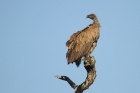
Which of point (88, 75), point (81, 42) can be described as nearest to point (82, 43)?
point (81, 42)

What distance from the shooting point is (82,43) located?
12.5m

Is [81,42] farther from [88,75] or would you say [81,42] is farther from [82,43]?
[88,75]

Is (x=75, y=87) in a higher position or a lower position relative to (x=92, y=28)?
lower

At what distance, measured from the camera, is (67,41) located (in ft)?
40.9

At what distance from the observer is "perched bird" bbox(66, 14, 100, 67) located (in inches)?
465

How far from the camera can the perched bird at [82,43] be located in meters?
11.8

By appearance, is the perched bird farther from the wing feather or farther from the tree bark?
the tree bark

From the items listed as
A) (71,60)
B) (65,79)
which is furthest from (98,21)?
(65,79)

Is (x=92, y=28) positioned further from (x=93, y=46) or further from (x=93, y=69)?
(x=93, y=69)

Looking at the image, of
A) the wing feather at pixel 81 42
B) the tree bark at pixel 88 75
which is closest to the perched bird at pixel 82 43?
the wing feather at pixel 81 42

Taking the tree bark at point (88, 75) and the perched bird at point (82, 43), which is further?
the perched bird at point (82, 43)

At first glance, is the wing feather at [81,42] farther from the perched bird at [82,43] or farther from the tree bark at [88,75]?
the tree bark at [88,75]

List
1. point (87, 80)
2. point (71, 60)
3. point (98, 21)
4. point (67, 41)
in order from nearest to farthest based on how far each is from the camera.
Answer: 1. point (87, 80)
2. point (71, 60)
3. point (67, 41)
4. point (98, 21)

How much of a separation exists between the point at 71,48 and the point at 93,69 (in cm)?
185
